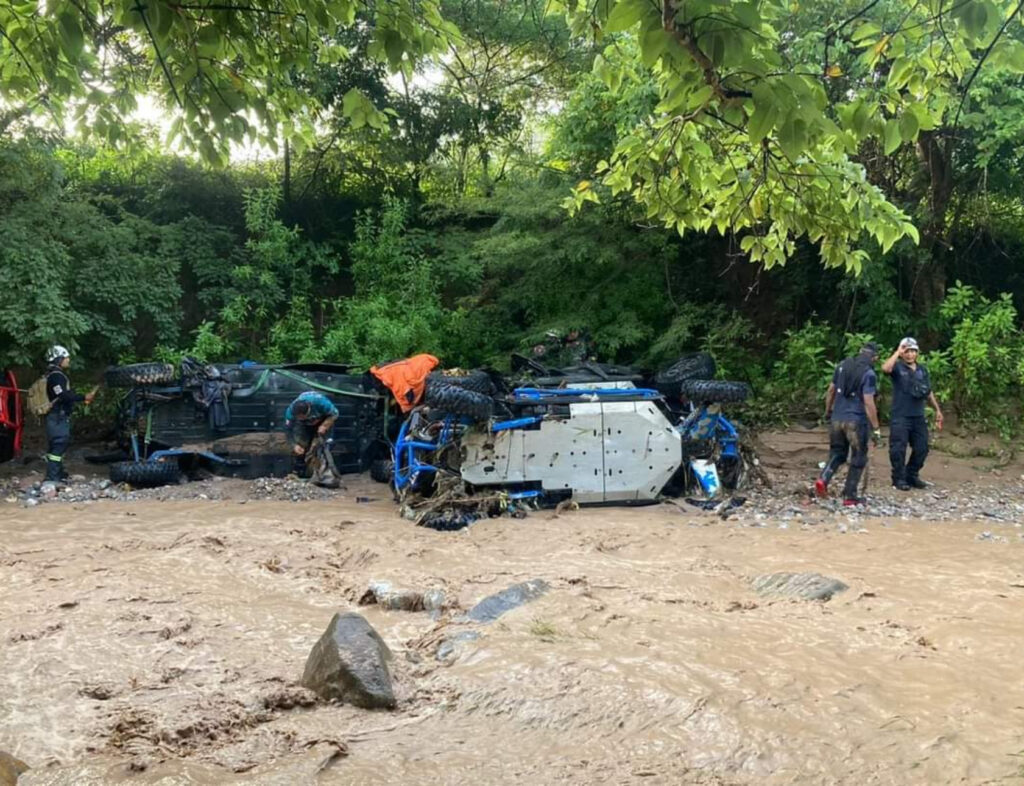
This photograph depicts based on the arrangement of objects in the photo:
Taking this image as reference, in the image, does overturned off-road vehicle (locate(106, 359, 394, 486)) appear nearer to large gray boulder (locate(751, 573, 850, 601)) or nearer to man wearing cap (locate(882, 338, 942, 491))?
large gray boulder (locate(751, 573, 850, 601))

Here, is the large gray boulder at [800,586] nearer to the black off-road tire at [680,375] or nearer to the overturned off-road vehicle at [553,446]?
the overturned off-road vehicle at [553,446]

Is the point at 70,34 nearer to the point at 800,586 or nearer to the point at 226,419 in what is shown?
the point at 800,586

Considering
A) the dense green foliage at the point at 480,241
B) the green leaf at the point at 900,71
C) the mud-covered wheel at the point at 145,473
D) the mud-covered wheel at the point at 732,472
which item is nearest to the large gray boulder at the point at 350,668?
the dense green foliage at the point at 480,241

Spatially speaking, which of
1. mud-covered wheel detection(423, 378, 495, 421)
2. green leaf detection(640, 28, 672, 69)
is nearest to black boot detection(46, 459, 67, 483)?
mud-covered wheel detection(423, 378, 495, 421)

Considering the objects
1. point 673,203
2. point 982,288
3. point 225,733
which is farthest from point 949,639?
point 982,288

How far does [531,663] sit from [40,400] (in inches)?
310

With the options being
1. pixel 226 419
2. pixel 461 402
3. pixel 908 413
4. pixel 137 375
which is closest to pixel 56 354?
pixel 137 375

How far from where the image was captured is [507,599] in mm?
5262

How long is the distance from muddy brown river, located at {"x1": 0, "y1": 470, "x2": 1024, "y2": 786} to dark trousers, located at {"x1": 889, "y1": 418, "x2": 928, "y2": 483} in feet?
7.03

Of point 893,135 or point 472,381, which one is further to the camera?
point 472,381

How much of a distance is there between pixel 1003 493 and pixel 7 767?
9.88 m

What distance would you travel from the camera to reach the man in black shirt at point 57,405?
929 centimetres

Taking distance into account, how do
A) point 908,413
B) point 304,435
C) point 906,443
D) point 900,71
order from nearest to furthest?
point 900,71, point 908,413, point 906,443, point 304,435

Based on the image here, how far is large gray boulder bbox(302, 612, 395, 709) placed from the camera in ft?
12.2
